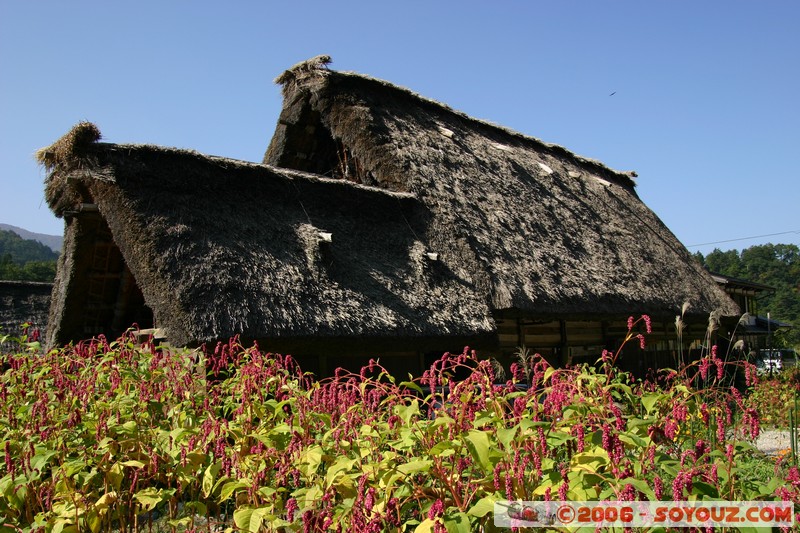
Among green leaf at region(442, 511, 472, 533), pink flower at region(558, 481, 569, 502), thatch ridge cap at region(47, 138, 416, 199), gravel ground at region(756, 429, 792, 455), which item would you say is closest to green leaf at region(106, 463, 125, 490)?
green leaf at region(442, 511, 472, 533)

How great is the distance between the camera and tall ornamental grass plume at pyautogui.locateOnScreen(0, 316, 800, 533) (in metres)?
2.17

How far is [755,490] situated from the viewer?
2439 millimetres

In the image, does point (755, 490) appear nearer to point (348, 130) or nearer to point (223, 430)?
point (223, 430)

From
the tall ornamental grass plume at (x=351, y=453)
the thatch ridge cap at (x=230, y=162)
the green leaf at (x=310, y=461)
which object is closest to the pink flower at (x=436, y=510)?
the tall ornamental grass plume at (x=351, y=453)

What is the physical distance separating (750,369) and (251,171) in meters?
6.94

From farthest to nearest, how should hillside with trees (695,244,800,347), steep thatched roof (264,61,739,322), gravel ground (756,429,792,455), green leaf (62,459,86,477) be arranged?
hillside with trees (695,244,800,347) < steep thatched roof (264,61,739,322) < gravel ground (756,429,792,455) < green leaf (62,459,86,477)

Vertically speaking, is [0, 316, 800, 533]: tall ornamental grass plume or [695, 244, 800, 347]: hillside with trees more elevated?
[695, 244, 800, 347]: hillside with trees

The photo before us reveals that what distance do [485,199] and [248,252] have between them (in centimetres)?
501

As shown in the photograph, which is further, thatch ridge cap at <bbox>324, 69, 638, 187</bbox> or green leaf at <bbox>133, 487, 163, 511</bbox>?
thatch ridge cap at <bbox>324, 69, 638, 187</bbox>

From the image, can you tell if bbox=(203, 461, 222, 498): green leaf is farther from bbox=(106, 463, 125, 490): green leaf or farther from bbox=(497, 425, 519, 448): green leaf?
bbox=(497, 425, 519, 448): green leaf

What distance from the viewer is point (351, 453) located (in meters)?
2.73

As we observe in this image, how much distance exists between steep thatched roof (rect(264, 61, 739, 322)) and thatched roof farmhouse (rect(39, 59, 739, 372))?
0.04m

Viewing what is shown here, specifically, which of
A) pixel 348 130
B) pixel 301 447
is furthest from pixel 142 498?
pixel 348 130

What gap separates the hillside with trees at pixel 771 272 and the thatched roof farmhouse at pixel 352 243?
4149 cm
